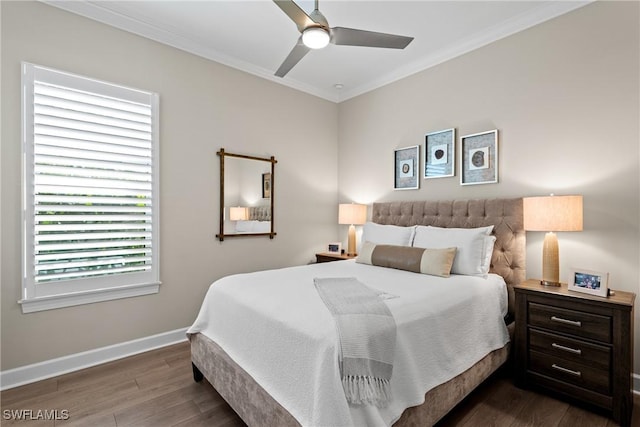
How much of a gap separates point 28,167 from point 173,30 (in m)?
1.71

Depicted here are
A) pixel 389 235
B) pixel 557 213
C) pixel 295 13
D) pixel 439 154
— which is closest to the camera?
pixel 295 13

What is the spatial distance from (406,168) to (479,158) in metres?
0.83

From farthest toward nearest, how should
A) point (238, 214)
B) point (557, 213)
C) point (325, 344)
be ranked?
point (238, 214)
point (557, 213)
point (325, 344)

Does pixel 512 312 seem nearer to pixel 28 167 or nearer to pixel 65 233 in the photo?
pixel 65 233

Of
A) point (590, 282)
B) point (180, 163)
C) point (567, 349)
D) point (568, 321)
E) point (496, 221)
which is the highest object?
point (180, 163)

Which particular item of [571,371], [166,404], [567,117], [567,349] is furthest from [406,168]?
[166,404]

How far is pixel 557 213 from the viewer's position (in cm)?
218

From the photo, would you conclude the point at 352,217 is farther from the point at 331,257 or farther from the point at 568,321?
the point at 568,321

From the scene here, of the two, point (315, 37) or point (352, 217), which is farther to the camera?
point (352, 217)

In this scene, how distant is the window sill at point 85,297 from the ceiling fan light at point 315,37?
8.14 feet

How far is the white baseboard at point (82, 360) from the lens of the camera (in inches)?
89.1

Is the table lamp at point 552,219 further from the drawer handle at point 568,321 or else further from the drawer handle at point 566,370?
the drawer handle at point 566,370

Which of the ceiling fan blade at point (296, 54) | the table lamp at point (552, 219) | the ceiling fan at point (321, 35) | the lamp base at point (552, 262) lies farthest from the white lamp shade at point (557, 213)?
the ceiling fan blade at point (296, 54)

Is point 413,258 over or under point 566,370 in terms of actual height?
over
